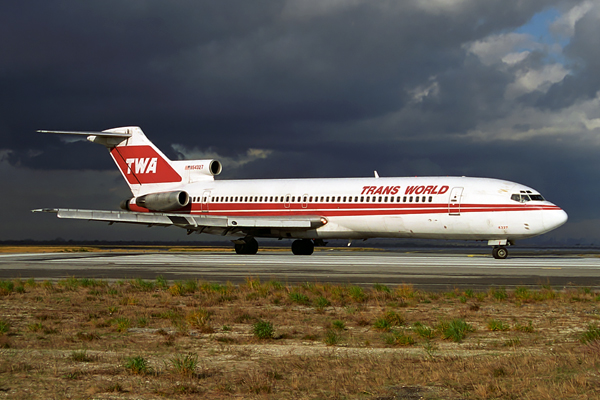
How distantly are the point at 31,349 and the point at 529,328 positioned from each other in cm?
821

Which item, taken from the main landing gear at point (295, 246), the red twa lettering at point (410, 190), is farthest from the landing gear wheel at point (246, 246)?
the red twa lettering at point (410, 190)

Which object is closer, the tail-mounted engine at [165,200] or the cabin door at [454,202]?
the cabin door at [454,202]

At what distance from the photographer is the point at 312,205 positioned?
129 ft

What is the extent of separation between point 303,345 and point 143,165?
40.8m

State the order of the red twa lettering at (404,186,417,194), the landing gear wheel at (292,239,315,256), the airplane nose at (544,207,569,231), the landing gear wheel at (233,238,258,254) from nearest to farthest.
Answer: the airplane nose at (544,207,569,231), the red twa lettering at (404,186,417,194), the landing gear wheel at (292,239,315,256), the landing gear wheel at (233,238,258,254)

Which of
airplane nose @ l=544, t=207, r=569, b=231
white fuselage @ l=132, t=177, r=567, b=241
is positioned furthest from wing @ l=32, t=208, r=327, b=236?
airplane nose @ l=544, t=207, r=569, b=231

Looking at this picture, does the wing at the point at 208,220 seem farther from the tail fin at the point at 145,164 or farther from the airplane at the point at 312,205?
the tail fin at the point at 145,164

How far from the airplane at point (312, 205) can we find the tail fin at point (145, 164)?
8cm

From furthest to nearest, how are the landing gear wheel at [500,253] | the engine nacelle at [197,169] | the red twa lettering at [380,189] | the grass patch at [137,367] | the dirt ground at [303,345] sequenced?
the engine nacelle at [197,169]
the red twa lettering at [380,189]
the landing gear wheel at [500,253]
the grass patch at [137,367]
the dirt ground at [303,345]

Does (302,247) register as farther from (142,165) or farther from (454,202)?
(142,165)

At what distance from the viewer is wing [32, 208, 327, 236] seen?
38.7m

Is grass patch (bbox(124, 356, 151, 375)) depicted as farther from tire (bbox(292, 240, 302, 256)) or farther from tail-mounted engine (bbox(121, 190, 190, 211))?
tail-mounted engine (bbox(121, 190, 190, 211))

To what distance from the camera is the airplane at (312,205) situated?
3303 centimetres

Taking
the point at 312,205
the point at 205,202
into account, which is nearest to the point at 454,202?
the point at 312,205
